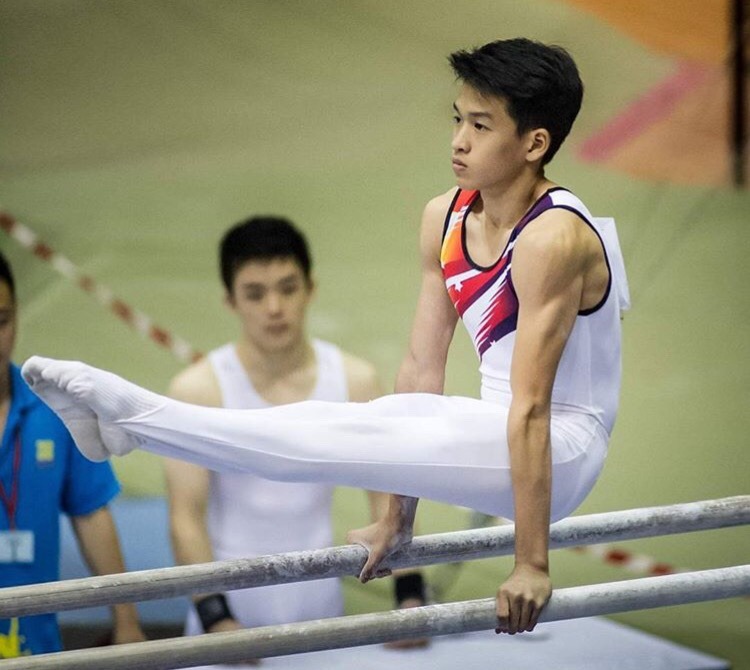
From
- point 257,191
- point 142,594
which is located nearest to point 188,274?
point 257,191

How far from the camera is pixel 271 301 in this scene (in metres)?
4.83

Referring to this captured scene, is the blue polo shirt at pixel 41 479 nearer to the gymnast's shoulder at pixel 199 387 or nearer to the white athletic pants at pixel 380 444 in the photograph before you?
the gymnast's shoulder at pixel 199 387

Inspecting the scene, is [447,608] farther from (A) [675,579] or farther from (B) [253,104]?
(B) [253,104]

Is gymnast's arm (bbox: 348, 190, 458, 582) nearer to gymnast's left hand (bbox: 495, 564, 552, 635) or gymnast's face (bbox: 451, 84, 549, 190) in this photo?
gymnast's face (bbox: 451, 84, 549, 190)

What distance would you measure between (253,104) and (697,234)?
7.86ft

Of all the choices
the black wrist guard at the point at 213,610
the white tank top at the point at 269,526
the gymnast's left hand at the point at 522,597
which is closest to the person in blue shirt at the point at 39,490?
the black wrist guard at the point at 213,610

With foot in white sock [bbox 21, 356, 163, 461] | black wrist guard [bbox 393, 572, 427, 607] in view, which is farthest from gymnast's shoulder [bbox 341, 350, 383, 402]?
foot in white sock [bbox 21, 356, 163, 461]

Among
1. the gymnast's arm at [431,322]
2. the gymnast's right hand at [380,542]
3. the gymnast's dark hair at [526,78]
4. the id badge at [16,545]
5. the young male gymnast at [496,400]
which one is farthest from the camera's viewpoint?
the id badge at [16,545]

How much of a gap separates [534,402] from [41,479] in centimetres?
199

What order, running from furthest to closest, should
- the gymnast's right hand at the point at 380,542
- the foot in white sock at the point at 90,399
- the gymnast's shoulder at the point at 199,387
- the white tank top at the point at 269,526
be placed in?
the gymnast's shoulder at the point at 199,387 → the white tank top at the point at 269,526 → the gymnast's right hand at the point at 380,542 → the foot in white sock at the point at 90,399

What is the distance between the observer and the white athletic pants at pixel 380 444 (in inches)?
117

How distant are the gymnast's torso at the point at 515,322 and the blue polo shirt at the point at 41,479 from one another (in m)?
1.65

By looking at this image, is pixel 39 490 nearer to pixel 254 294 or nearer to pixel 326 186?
pixel 254 294

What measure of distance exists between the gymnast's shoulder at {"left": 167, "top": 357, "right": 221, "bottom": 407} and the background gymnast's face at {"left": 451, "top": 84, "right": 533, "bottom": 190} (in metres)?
1.91
